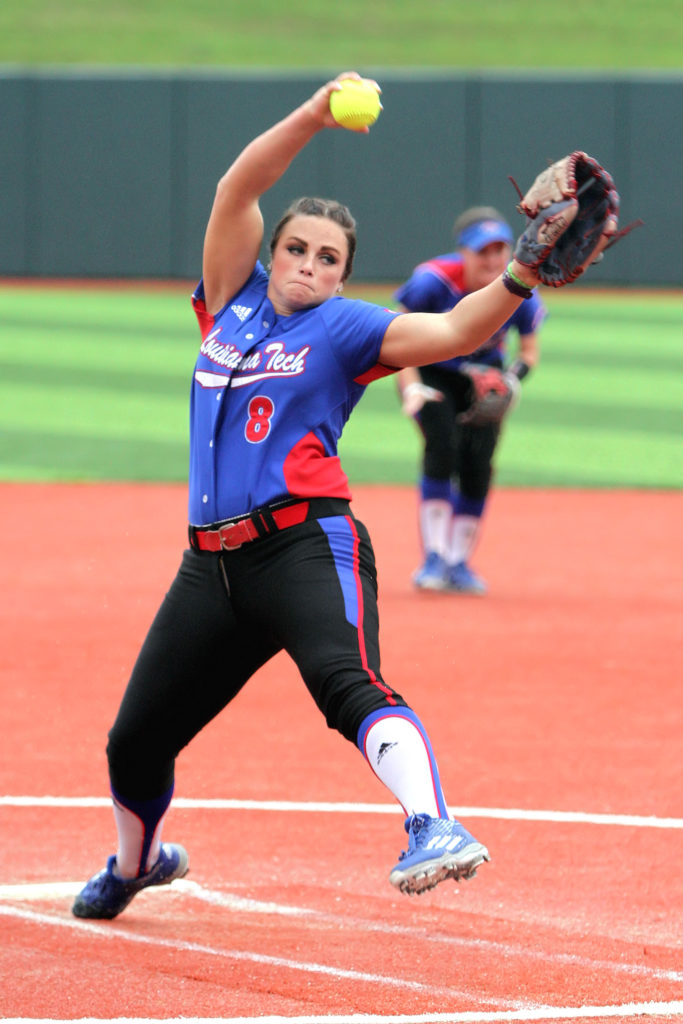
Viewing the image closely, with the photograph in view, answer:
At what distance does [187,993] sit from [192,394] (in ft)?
4.82

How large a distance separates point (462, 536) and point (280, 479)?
17.0 ft

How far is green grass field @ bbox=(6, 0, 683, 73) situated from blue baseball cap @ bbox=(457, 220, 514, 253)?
27712mm

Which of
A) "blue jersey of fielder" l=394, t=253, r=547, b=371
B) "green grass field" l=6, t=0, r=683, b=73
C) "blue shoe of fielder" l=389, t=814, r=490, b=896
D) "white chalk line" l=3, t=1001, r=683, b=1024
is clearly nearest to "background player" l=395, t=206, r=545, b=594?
"blue jersey of fielder" l=394, t=253, r=547, b=371

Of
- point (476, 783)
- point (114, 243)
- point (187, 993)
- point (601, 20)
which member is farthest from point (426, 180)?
point (187, 993)

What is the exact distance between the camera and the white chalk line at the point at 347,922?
3.94 metres

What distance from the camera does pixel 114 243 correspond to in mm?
26672

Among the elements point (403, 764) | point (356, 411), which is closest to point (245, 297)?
point (403, 764)

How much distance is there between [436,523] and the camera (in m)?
8.98

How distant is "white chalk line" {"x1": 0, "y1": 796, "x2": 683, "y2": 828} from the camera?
5203mm

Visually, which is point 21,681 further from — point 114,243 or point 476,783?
point 114,243

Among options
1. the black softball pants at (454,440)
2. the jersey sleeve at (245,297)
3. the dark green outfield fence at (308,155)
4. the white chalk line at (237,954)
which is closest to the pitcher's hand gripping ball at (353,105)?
the jersey sleeve at (245,297)

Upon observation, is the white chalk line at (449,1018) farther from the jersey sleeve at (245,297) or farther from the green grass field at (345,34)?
the green grass field at (345,34)

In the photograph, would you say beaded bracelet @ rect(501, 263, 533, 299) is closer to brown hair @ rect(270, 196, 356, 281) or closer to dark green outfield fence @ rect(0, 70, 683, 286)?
brown hair @ rect(270, 196, 356, 281)

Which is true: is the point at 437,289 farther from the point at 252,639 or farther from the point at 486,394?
the point at 252,639
